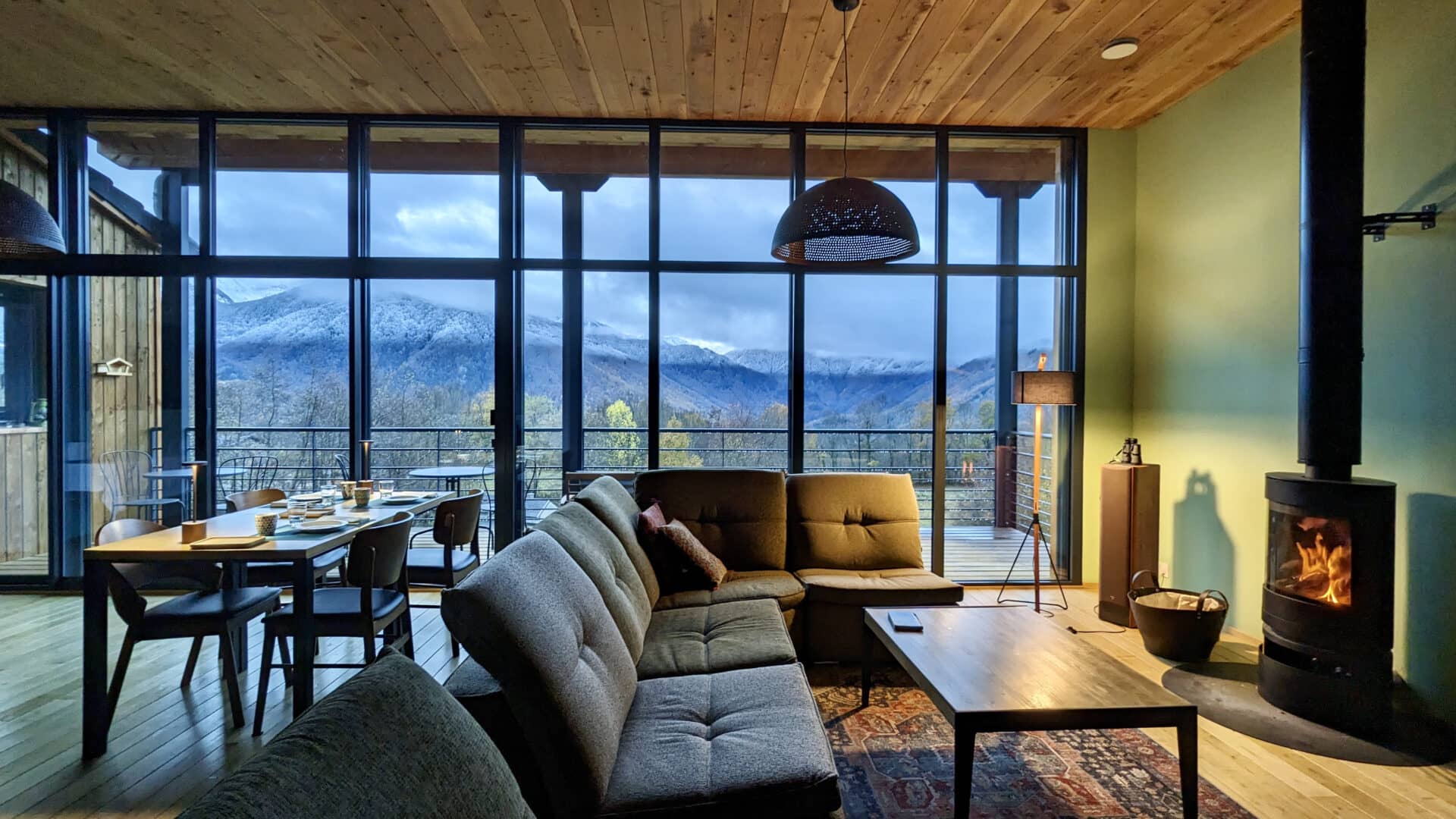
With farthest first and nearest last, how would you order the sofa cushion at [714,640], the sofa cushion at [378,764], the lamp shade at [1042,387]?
the lamp shade at [1042,387] → the sofa cushion at [714,640] → the sofa cushion at [378,764]

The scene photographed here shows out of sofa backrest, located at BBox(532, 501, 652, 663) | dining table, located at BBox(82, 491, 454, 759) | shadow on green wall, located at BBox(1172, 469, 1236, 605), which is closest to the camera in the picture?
sofa backrest, located at BBox(532, 501, 652, 663)

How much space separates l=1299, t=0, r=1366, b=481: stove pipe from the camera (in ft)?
8.63

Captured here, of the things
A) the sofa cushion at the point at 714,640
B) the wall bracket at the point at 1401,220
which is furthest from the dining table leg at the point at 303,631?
the wall bracket at the point at 1401,220

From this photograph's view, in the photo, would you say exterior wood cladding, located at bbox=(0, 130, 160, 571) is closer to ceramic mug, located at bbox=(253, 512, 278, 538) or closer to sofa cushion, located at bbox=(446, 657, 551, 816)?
ceramic mug, located at bbox=(253, 512, 278, 538)

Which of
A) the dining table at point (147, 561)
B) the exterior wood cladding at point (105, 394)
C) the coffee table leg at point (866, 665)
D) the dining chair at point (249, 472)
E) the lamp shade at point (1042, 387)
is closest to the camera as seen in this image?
the dining table at point (147, 561)

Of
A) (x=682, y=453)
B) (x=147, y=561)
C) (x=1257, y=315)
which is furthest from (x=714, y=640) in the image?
(x=1257, y=315)

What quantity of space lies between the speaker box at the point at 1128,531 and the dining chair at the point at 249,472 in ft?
17.4

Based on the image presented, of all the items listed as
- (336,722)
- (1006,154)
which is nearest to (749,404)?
(1006,154)

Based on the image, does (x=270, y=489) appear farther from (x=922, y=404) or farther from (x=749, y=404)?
(x=922, y=404)

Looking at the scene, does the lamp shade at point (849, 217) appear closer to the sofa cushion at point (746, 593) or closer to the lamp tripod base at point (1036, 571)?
the sofa cushion at point (746, 593)

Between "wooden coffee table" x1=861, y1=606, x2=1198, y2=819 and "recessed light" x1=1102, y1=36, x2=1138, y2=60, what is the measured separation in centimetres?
292

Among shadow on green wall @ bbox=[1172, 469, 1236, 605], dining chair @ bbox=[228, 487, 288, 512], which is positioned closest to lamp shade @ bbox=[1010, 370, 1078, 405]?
shadow on green wall @ bbox=[1172, 469, 1236, 605]

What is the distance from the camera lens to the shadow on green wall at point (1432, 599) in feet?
8.65

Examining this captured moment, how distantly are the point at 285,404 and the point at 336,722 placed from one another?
14.4ft
